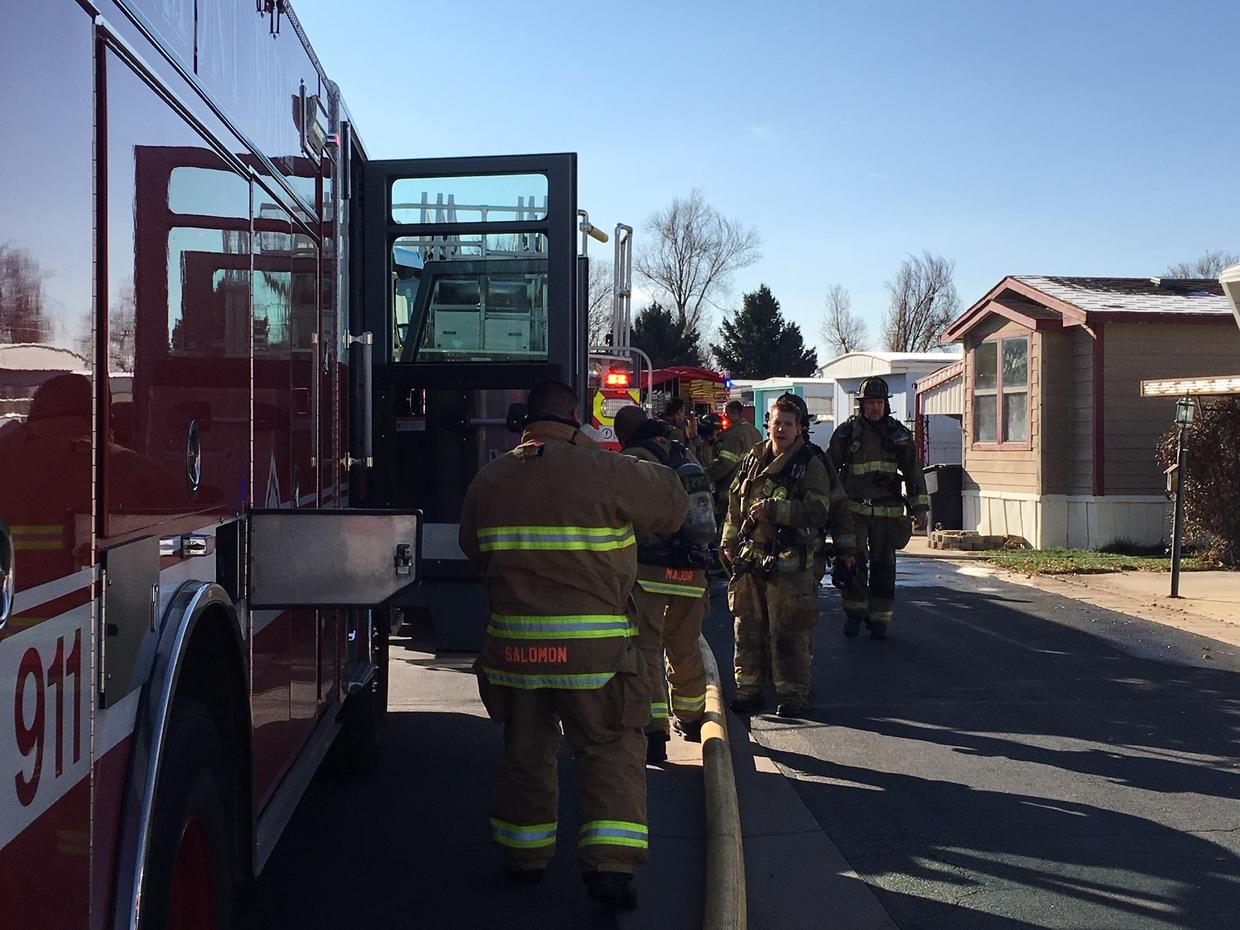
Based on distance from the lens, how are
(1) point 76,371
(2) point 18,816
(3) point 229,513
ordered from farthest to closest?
1. (3) point 229,513
2. (1) point 76,371
3. (2) point 18,816

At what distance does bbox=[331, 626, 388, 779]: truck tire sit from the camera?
6.00 m

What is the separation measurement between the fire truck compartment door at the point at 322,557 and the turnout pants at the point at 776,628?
4.21 metres

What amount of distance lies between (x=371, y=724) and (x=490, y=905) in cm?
175

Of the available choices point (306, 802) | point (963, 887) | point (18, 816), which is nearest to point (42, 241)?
point (18, 816)

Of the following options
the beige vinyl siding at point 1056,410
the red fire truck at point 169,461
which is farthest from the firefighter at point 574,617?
the beige vinyl siding at point 1056,410

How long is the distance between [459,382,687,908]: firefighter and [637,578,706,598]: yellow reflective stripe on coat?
5.59 feet

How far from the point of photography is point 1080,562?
1547cm

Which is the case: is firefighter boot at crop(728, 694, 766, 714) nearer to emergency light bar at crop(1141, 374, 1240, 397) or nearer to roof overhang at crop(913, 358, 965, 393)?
emergency light bar at crop(1141, 374, 1240, 397)

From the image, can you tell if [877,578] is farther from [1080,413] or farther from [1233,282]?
[1080,413]

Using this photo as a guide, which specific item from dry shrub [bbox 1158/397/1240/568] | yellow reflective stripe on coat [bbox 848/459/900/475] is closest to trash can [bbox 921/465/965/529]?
dry shrub [bbox 1158/397/1240/568]

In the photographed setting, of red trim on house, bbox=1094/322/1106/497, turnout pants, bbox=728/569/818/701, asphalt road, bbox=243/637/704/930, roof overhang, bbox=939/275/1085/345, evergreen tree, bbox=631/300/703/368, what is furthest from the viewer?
evergreen tree, bbox=631/300/703/368

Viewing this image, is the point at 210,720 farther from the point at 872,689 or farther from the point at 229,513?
the point at 872,689

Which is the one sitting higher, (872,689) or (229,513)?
(229,513)

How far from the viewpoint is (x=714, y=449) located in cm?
1308
